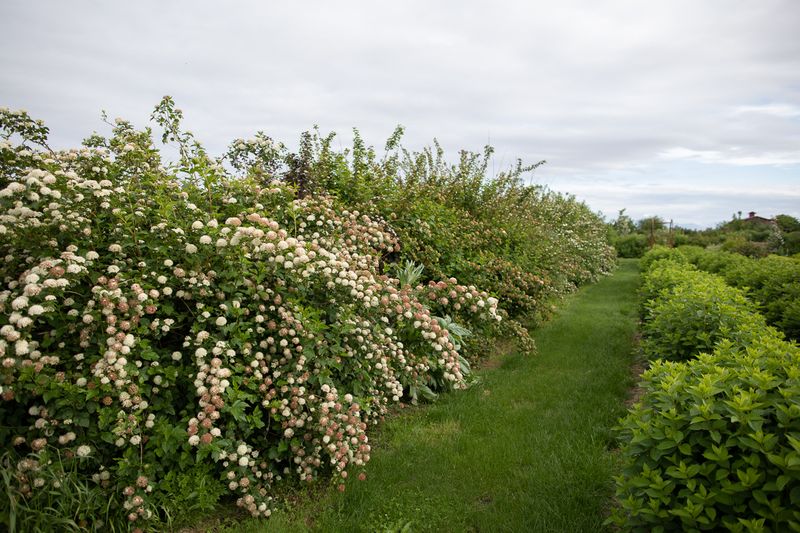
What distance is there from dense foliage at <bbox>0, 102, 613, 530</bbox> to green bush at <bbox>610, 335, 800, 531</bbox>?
173 centimetres

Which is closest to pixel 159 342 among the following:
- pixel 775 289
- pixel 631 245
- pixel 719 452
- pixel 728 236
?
pixel 719 452

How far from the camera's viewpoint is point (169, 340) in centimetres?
320

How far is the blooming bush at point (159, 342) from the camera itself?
251cm

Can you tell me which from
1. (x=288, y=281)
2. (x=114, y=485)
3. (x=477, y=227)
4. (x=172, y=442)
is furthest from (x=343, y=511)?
(x=477, y=227)

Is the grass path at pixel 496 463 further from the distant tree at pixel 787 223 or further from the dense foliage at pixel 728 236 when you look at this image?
the distant tree at pixel 787 223

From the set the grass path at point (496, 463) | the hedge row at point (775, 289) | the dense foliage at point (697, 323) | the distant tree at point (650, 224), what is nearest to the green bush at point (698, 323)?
the dense foliage at point (697, 323)

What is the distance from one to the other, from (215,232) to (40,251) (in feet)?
3.24

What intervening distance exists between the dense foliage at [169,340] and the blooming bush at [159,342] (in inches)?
0.6

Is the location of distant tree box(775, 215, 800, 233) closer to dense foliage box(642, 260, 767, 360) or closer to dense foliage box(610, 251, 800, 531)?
dense foliage box(642, 260, 767, 360)

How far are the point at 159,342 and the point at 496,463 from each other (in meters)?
2.58

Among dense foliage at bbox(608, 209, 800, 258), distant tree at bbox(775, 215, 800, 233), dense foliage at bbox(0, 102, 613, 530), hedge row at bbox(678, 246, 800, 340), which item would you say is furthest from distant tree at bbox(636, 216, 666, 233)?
dense foliage at bbox(0, 102, 613, 530)

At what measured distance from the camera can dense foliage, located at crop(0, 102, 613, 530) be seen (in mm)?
2510

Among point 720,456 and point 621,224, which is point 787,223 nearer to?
point 621,224

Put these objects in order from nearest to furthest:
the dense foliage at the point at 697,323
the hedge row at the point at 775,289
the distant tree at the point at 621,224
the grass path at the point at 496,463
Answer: the grass path at the point at 496,463 < the dense foliage at the point at 697,323 < the hedge row at the point at 775,289 < the distant tree at the point at 621,224
